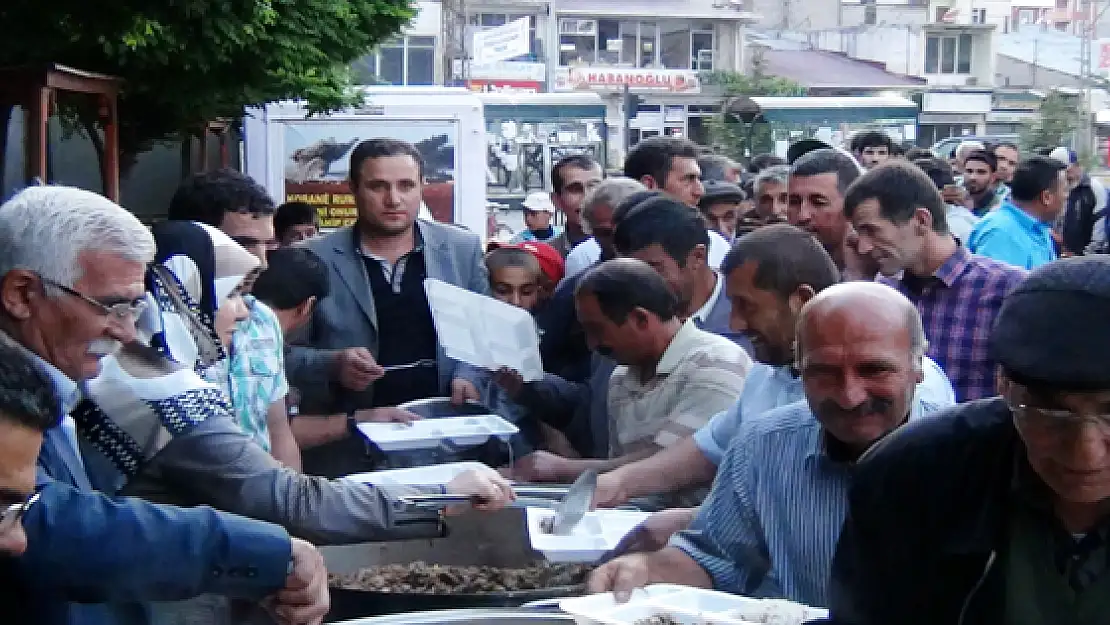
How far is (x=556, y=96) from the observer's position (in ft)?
90.0

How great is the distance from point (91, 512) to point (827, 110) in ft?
94.3

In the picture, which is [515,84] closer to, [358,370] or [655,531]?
[358,370]

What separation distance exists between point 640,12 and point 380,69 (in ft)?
46.0

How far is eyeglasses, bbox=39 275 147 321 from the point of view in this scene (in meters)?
2.85

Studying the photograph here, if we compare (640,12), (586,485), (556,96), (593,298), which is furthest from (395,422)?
(640,12)

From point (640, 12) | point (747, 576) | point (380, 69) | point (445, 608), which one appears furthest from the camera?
point (640, 12)

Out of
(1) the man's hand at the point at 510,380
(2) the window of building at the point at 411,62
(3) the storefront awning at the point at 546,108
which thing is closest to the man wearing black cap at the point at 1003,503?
(1) the man's hand at the point at 510,380

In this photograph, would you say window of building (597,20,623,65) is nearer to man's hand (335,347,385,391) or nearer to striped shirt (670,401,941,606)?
man's hand (335,347,385,391)

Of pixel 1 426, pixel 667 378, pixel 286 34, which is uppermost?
pixel 286 34

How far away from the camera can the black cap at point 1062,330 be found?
5.99 ft

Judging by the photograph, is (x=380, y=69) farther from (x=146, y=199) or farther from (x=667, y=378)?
(x=667, y=378)

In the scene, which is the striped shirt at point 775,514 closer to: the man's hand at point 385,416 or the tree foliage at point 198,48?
the man's hand at point 385,416

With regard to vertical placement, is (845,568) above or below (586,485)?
above

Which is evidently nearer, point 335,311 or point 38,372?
point 38,372
